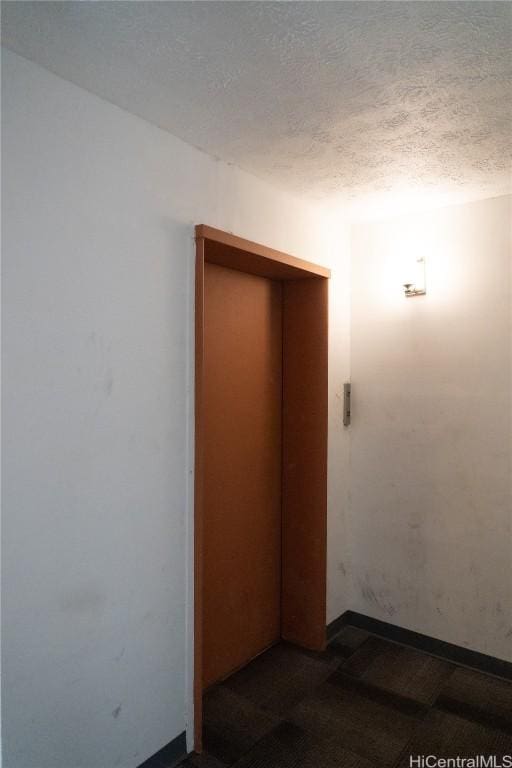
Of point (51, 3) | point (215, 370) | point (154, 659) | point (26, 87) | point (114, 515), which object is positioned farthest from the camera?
point (215, 370)

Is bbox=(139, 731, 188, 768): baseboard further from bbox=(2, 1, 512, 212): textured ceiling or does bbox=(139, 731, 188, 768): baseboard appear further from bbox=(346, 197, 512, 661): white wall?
bbox=(2, 1, 512, 212): textured ceiling

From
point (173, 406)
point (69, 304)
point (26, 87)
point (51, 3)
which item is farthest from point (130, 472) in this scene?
point (51, 3)

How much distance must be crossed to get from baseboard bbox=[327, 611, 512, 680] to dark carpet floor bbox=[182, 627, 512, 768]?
0.05 metres

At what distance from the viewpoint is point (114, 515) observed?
1.86 meters

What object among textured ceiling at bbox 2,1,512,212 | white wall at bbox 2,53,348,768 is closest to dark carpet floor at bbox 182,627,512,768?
white wall at bbox 2,53,348,768

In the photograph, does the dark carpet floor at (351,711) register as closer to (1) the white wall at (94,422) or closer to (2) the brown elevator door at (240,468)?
(2) the brown elevator door at (240,468)

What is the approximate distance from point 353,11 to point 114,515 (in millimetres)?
1706

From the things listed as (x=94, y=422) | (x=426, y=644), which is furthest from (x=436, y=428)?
(x=94, y=422)

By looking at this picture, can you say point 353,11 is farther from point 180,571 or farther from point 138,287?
point 180,571

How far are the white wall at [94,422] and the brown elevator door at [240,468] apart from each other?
1.41 feet

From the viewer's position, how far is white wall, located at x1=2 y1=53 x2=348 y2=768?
1.57 m

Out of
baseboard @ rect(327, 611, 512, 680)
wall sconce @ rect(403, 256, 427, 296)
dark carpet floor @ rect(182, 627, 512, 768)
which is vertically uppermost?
wall sconce @ rect(403, 256, 427, 296)

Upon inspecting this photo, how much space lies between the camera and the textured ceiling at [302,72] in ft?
4.52

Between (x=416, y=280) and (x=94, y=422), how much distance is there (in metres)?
1.97
